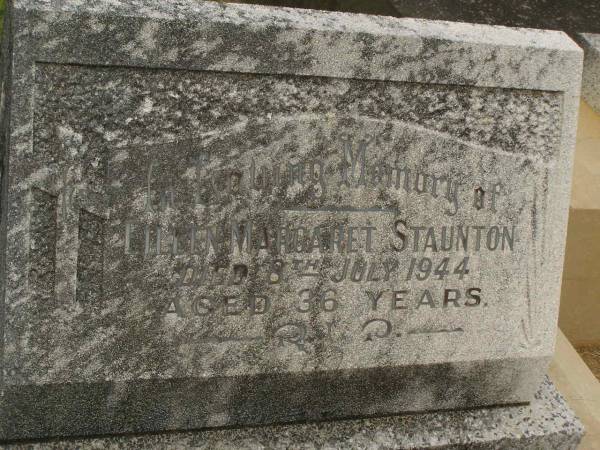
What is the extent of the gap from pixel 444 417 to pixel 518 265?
1.62 ft

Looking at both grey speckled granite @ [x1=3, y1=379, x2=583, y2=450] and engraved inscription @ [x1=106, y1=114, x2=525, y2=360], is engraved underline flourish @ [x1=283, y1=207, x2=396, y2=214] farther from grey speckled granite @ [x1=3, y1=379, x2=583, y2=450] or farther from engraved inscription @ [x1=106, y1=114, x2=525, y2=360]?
grey speckled granite @ [x1=3, y1=379, x2=583, y2=450]

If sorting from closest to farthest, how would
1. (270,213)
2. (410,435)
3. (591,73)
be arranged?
(270,213) < (410,435) < (591,73)

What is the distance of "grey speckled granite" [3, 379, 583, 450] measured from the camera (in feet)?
6.99

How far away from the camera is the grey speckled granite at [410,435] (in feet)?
6.99

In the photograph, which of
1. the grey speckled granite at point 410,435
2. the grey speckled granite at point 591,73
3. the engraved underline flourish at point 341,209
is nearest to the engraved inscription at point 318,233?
the engraved underline flourish at point 341,209

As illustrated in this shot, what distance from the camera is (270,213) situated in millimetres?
2074

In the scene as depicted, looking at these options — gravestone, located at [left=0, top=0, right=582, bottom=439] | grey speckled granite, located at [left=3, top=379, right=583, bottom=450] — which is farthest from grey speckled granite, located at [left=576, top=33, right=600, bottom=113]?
grey speckled granite, located at [left=3, top=379, right=583, bottom=450]

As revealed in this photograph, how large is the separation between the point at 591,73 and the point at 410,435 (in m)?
2.57

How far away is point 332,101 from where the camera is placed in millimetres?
2066

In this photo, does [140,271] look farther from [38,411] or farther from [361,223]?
[361,223]

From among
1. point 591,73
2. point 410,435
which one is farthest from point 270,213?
point 591,73

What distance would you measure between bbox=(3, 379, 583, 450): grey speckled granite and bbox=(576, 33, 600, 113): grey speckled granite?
208 centimetres

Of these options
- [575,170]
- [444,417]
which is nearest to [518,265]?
[444,417]

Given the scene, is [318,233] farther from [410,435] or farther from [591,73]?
[591,73]
